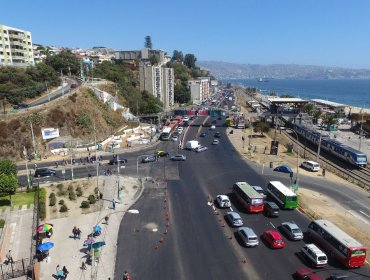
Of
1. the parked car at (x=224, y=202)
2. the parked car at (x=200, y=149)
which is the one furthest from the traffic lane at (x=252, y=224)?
the parked car at (x=200, y=149)

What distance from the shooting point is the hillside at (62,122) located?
67375mm

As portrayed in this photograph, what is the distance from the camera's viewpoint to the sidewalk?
100.0 ft

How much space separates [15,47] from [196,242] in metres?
110

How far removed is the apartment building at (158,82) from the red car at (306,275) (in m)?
128

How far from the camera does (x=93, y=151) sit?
A: 73188 millimetres

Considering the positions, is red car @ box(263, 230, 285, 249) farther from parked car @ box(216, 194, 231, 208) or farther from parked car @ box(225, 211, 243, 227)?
parked car @ box(216, 194, 231, 208)

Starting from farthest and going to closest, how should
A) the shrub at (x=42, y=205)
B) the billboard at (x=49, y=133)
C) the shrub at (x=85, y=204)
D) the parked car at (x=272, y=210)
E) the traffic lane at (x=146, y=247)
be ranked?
the billboard at (x=49, y=133) → the shrub at (x=85, y=204) → the shrub at (x=42, y=205) → the parked car at (x=272, y=210) → the traffic lane at (x=146, y=247)

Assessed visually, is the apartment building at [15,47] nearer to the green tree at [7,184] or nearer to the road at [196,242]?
the green tree at [7,184]

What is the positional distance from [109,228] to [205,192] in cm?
1706

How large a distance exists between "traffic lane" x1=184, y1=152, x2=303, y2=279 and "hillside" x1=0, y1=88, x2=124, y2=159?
31.7 meters

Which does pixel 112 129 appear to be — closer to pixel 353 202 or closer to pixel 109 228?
pixel 109 228

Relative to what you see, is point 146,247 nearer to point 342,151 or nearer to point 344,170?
point 344,170

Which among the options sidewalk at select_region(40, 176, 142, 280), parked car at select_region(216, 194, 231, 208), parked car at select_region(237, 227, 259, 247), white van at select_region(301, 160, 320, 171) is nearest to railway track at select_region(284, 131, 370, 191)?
white van at select_region(301, 160, 320, 171)

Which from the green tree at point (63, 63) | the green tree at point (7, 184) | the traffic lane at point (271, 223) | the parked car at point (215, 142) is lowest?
the parked car at point (215, 142)
